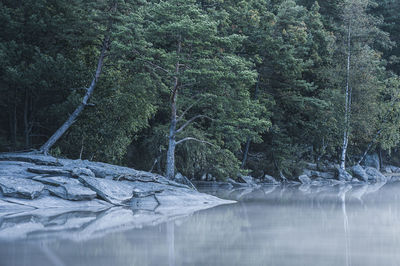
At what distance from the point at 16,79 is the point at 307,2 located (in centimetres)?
2434

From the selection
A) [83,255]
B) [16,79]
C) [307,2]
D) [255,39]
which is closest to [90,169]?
[16,79]

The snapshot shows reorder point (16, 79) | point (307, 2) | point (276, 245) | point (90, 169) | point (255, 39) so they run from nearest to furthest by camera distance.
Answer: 1. point (276, 245)
2. point (90, 169)
3. point (16, 79)
4. point (255, 39)
5. point (307, 2)

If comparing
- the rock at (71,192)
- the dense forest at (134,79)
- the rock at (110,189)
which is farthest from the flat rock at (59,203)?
the dense forest at (134,79)

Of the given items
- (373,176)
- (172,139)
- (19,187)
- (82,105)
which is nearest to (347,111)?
(373,176)

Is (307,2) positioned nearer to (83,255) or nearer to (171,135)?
(171,135)

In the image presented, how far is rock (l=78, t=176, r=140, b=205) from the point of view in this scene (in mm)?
13984

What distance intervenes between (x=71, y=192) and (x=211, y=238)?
5.53 m

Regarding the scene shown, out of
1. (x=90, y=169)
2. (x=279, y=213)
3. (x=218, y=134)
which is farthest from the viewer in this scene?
(x=218, y=134)

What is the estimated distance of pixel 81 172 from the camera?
14.6 metres

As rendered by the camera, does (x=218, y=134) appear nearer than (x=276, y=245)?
No

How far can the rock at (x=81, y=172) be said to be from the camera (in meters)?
14.4

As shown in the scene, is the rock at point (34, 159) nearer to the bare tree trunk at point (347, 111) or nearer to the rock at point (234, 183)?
the rock at point (234, 183)

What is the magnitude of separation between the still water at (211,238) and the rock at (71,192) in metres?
1.03

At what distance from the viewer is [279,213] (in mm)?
13320
